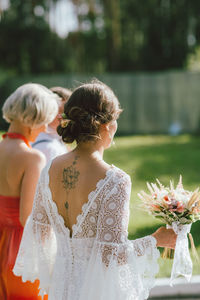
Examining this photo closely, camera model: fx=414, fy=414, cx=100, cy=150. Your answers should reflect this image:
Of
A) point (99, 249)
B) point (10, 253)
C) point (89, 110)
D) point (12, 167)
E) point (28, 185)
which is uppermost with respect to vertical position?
point (89, 110)

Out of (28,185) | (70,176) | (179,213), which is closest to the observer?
(70,176)

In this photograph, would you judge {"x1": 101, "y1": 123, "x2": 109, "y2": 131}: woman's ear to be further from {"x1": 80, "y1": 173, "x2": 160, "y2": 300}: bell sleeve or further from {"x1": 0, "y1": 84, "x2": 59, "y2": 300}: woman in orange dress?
{"x1": 0, "y1": 84, "x2": 59, "y2": 300}: woman in orange dress

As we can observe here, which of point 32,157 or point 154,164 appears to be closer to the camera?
point 32,157

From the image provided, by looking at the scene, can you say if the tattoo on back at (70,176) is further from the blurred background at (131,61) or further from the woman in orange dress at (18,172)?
the blurred background at (131,61)

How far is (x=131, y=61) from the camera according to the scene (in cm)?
2809

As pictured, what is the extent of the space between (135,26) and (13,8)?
28.9ft

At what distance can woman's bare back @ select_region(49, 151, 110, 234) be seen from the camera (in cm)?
216

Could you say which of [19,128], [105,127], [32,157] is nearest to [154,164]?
[19,128]

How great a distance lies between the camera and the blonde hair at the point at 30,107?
2.93m

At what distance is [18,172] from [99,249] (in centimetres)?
92

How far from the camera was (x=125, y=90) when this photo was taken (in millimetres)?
22156

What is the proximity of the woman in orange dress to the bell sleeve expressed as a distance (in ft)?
2.57

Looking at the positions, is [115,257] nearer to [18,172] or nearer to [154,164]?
[18,172]

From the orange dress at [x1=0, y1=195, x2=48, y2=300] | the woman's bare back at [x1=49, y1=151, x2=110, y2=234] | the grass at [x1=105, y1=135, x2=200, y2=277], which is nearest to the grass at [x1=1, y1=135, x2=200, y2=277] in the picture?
the grass at [x1=105, y1=135, x2=200, y2=277]
